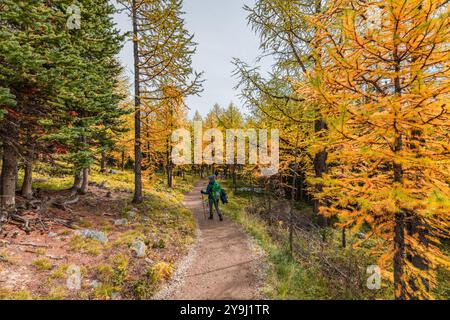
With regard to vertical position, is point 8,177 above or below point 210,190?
above

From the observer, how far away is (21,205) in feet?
26.0

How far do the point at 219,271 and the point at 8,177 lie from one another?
790cm

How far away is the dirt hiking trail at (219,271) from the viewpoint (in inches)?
219

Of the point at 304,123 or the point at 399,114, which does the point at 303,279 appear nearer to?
the point at 399,114

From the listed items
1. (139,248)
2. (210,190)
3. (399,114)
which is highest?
(399,114)

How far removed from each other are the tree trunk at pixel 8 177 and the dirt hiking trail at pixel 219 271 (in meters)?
6.27

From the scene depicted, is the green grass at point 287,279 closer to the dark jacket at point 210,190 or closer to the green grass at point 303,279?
the green grass at point 303,279

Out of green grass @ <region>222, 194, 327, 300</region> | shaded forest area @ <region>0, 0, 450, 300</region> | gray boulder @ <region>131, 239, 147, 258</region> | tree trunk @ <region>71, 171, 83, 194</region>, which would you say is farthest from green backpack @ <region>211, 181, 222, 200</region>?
tree trunk @ <region>71, 171, 83, 194</region>

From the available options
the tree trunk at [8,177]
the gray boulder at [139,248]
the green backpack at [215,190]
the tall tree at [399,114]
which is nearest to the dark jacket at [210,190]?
the green backpack at [215,190]

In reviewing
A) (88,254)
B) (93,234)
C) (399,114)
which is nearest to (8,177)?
(93,234)

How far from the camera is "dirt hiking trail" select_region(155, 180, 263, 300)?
18.3 feet

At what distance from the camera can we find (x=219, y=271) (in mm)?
6703

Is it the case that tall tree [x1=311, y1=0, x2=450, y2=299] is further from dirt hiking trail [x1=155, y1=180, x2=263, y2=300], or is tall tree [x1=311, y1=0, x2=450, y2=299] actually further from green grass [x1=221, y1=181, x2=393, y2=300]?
dirt hiking trail [x1=155, y1=180, x2=263, y2=300]
